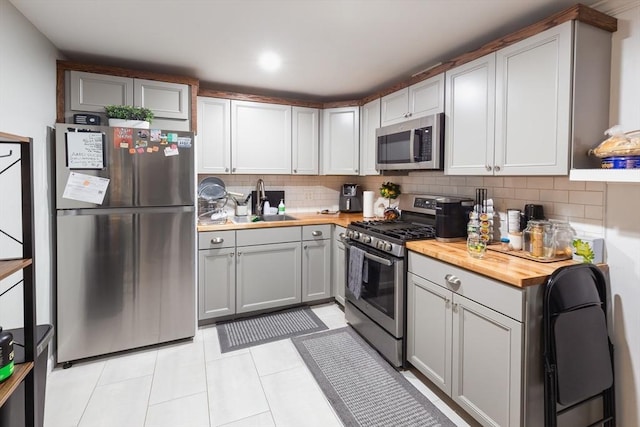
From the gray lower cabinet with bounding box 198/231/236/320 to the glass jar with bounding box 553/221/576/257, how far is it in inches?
94.2

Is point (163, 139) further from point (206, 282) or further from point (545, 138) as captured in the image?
point (545, 138)

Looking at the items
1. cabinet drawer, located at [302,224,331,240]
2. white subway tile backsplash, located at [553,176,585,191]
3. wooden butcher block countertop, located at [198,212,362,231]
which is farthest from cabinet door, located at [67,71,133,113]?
white subway tile backsplash, located at [553,176,585,191]

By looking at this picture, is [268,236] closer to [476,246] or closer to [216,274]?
[216,274]

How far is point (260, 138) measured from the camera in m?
3.35

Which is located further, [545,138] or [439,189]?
[439,189]

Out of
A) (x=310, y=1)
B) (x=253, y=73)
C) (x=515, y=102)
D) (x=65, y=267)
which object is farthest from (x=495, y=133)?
(x=65, y=267)

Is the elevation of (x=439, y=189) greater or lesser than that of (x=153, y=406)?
greater

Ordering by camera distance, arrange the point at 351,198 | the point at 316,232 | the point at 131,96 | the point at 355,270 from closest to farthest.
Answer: the point at 131,96 → the point at 355,270 → the point at 316,232 → the point at 351,198

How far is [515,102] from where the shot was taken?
1861 millimetres

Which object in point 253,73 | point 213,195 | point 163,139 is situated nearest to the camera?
point 163,139

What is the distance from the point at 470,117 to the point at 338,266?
6.08 feet

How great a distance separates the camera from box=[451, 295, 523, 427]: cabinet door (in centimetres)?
151

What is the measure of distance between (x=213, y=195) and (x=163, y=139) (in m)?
0.92

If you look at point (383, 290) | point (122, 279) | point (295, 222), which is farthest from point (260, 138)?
point (383, 290)
